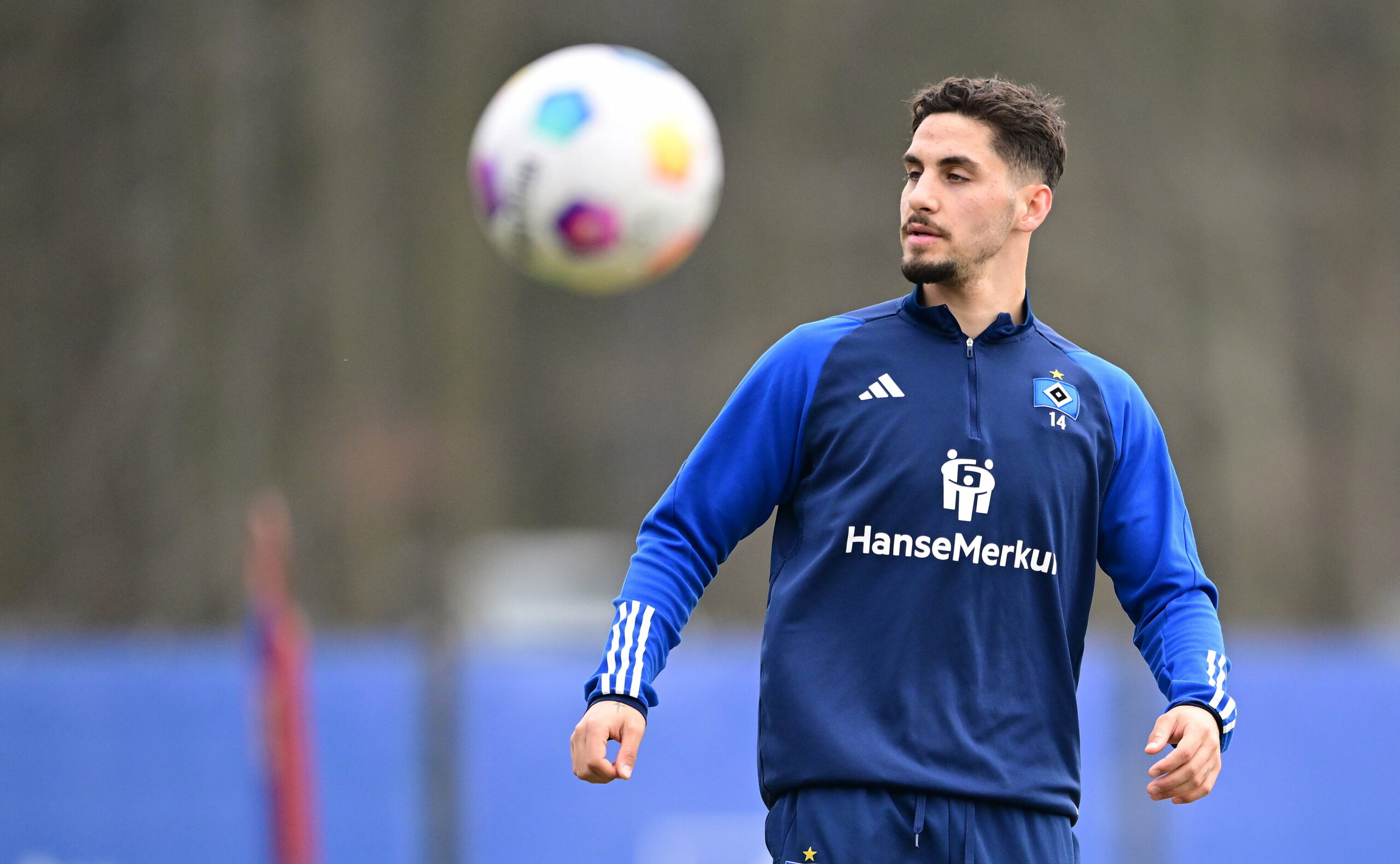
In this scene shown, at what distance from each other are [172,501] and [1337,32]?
11023 millimetres

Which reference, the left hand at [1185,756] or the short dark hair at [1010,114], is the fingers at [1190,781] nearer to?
the left hand at [1185,756]

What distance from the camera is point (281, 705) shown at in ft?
18.6

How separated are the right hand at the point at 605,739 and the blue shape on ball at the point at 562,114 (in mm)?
2092

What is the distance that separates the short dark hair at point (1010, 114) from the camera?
2.91m

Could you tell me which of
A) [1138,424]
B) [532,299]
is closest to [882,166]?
[532,299]

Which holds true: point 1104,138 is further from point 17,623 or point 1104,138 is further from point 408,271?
point 17,623

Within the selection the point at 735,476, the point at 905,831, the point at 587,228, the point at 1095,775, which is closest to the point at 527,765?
the point at 1095,775

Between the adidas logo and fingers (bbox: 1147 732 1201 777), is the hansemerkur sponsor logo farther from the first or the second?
fingers (bbox: 1147 732 1201 777)

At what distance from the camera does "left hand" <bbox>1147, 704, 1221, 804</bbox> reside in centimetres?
261

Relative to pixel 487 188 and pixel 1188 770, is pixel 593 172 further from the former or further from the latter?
pixel 1188 770

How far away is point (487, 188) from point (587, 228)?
0.95 feet

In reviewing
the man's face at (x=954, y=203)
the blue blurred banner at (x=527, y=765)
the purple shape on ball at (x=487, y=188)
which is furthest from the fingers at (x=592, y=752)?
the blue blurred banner at (x=527, y=765)

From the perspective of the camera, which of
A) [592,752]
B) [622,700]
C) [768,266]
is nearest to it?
[592,752]

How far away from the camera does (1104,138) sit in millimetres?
14625
